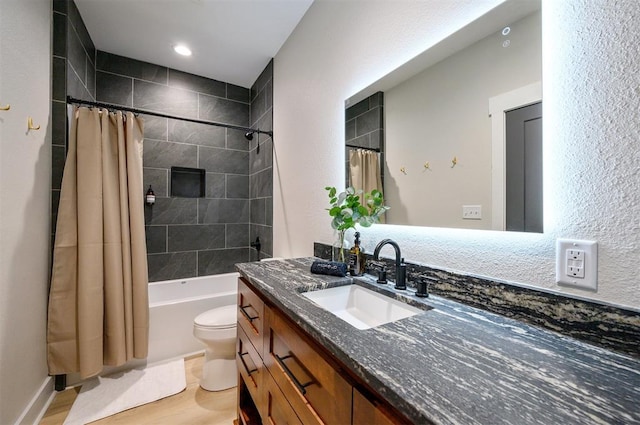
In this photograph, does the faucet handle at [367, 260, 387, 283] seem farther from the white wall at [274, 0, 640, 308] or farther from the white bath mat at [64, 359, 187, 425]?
the white bath mat at [64, 359, 187, 425]

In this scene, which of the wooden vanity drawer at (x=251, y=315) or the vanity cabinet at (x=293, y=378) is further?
the wooden vanity drawer at (x=251, y=315)

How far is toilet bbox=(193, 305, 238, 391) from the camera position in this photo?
1.74m

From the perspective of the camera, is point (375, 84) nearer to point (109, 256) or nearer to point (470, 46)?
point (470, 46)

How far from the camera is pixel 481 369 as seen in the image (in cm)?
52

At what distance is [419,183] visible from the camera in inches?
45.4

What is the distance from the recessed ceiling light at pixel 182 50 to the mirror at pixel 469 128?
6.63 feet

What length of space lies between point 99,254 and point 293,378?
69.8 inches

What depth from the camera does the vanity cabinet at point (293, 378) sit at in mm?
548

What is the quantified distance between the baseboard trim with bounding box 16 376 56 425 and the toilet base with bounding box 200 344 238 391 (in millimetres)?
858

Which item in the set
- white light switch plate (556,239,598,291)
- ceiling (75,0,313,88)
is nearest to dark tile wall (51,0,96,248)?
ceiling (75,0,313,88)

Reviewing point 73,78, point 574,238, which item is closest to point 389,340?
point 574,238

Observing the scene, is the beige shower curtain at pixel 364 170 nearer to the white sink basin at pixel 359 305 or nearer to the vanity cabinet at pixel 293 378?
the white sink basin at pixel 359 305

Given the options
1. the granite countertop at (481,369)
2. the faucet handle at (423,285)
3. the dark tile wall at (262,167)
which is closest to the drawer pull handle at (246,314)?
the granite countertop at (481,369)

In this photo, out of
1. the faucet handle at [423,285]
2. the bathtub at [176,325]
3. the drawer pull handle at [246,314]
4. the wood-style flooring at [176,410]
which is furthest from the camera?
the bathtub at [176,325]
